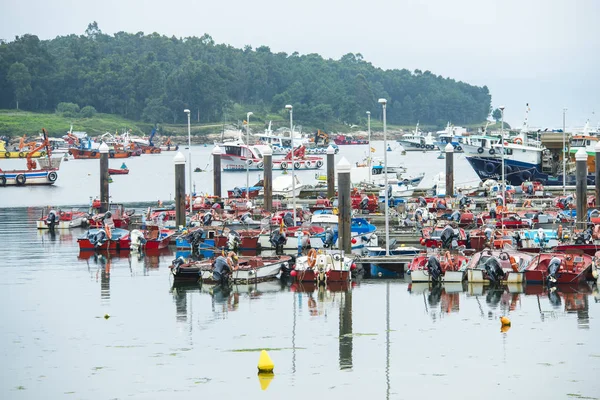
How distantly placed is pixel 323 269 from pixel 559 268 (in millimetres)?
9132

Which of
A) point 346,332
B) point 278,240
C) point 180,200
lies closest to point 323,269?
point 346,332

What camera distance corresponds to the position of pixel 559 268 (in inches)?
1594

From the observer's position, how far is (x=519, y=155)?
86.8 m

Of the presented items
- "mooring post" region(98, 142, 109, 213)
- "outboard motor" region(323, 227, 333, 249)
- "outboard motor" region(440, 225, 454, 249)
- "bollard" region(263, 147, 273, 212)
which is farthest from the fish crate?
"outboard motor" region(440, 225, 454, 249)

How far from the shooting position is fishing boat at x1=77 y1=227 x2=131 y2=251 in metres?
52.4

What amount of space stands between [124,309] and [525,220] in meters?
24.6

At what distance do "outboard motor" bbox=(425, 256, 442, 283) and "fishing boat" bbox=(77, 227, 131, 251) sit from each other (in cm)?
1776

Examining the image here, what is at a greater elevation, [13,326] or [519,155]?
[519,155]

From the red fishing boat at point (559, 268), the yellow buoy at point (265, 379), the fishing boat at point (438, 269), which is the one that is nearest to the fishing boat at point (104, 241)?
the fishing boat at point (438, 269)

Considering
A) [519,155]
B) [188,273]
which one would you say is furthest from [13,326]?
[519,155]

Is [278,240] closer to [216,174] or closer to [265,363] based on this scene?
[265,363]

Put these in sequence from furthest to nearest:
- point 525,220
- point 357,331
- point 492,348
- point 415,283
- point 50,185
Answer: point 50,185
point 525,220
point 415,283
point 357,331
point 492,348

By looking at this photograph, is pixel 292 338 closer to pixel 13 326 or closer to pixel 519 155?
pixel 13 326

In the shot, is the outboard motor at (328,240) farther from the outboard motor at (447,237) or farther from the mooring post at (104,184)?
the mooring post at (104,184)
